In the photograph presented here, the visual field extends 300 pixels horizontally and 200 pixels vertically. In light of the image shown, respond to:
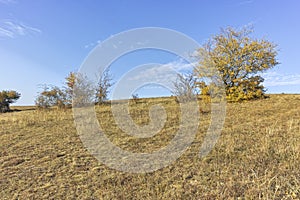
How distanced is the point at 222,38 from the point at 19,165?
60.0 feet

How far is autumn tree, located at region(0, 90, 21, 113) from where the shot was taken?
34.7m

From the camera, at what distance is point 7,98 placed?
126 feet

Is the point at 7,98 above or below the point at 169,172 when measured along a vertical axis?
above

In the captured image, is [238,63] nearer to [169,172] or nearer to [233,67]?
[233,67]

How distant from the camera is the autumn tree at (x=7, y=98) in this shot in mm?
34731

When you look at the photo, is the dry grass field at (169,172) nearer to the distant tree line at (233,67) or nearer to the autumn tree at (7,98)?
the distant tree line at (233,67)

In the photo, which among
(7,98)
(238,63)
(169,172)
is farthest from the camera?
(7,98)

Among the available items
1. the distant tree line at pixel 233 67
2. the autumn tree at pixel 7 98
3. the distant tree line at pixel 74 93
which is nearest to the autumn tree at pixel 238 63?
the distant tree line at pixel 233 67

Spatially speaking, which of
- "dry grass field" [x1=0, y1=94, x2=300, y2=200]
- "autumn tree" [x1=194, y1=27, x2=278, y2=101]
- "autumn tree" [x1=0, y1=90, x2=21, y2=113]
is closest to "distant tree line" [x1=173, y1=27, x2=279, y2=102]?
"autumn tree" [x1=194, y1=27, x2=278, y2=101]

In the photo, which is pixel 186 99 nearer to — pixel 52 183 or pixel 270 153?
pixel 270 153

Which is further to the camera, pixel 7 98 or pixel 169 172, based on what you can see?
pixel 7 98

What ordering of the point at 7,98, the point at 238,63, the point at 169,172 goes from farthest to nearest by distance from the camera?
the point at 7,98
the point at 238,63
the point at 169,172

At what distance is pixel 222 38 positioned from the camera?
1872 centimetres

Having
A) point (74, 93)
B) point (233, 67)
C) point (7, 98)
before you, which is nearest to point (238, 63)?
point (233, 67)
